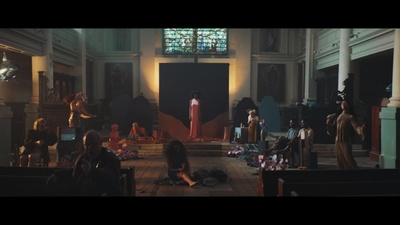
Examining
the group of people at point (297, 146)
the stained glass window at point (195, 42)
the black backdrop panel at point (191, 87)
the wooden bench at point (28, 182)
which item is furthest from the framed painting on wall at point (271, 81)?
the wooden bench at point (28, 182)

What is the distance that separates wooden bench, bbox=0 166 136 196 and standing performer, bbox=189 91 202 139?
31.8ft

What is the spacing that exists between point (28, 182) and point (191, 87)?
1310 cm

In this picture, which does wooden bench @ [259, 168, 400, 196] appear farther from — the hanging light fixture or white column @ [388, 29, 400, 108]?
the hanging light fixture

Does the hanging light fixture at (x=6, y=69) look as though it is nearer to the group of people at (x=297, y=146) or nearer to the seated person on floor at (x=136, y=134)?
the seated person on floor at (x=136, y=134)

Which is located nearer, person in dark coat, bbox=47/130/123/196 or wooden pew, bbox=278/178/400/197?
person in dark coat, bbox=47/130/123/196

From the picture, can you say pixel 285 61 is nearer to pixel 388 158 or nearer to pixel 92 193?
pixel 388 158

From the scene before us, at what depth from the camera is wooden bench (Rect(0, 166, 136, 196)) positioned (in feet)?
16.5

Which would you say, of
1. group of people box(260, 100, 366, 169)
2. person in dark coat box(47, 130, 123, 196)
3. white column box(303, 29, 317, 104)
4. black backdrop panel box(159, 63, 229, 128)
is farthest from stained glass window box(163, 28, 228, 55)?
person in dark coat box(47, 130, 123, 196)

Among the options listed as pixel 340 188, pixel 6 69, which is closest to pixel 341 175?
pixel 340 188

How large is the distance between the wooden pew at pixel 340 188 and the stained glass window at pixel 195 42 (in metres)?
15.8

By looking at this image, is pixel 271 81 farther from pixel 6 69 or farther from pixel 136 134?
pixel 6 69
